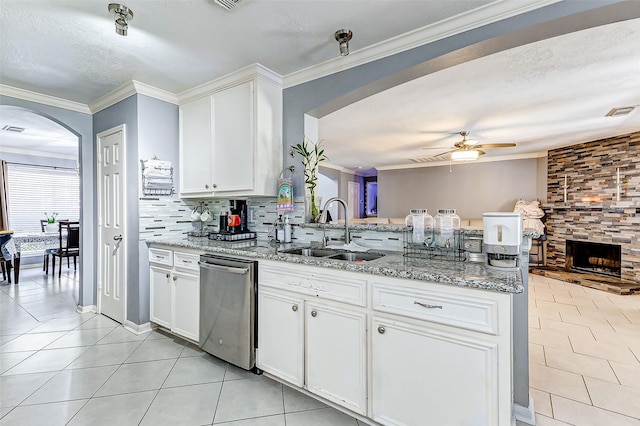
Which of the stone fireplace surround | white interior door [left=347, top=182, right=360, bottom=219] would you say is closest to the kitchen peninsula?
the stone fireplace surround

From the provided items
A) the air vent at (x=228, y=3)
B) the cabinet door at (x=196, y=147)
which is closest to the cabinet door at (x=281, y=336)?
the cabinet door at (x=196, y=147)

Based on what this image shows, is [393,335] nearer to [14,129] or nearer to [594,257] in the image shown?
[594,257]

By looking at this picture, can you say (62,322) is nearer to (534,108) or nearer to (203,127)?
(203,127)

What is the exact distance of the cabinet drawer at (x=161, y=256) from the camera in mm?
2693

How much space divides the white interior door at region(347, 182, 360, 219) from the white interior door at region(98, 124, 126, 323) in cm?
687

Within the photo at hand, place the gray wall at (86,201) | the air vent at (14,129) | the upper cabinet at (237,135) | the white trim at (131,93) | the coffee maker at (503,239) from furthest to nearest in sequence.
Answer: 1. the air vent at (14,129)
2. the gray wall at (86,201)
3. the white trim at (131,93)
4. the upper cabinet at (237,135)
5. the coffee maker at (503,239)

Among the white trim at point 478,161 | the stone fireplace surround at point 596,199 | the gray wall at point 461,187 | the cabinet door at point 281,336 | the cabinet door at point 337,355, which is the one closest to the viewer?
the cabinet door at point 337,355

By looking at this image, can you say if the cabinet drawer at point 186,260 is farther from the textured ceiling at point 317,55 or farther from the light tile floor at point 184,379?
the textured ceiling at point 317,55

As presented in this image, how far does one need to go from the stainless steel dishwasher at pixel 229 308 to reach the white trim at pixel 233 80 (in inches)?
60.1

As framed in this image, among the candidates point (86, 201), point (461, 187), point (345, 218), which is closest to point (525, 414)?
point (345, 218)

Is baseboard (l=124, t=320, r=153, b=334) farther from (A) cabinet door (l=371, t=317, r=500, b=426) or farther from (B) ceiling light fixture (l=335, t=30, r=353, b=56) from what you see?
(B) ceiling light fixture (l=335, t=30, r=353, b=56)

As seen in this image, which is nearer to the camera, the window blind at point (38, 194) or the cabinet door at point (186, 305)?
the cabinet door at point (186, 305)

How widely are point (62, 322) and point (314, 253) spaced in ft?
9.45

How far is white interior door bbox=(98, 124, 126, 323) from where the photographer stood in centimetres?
300
